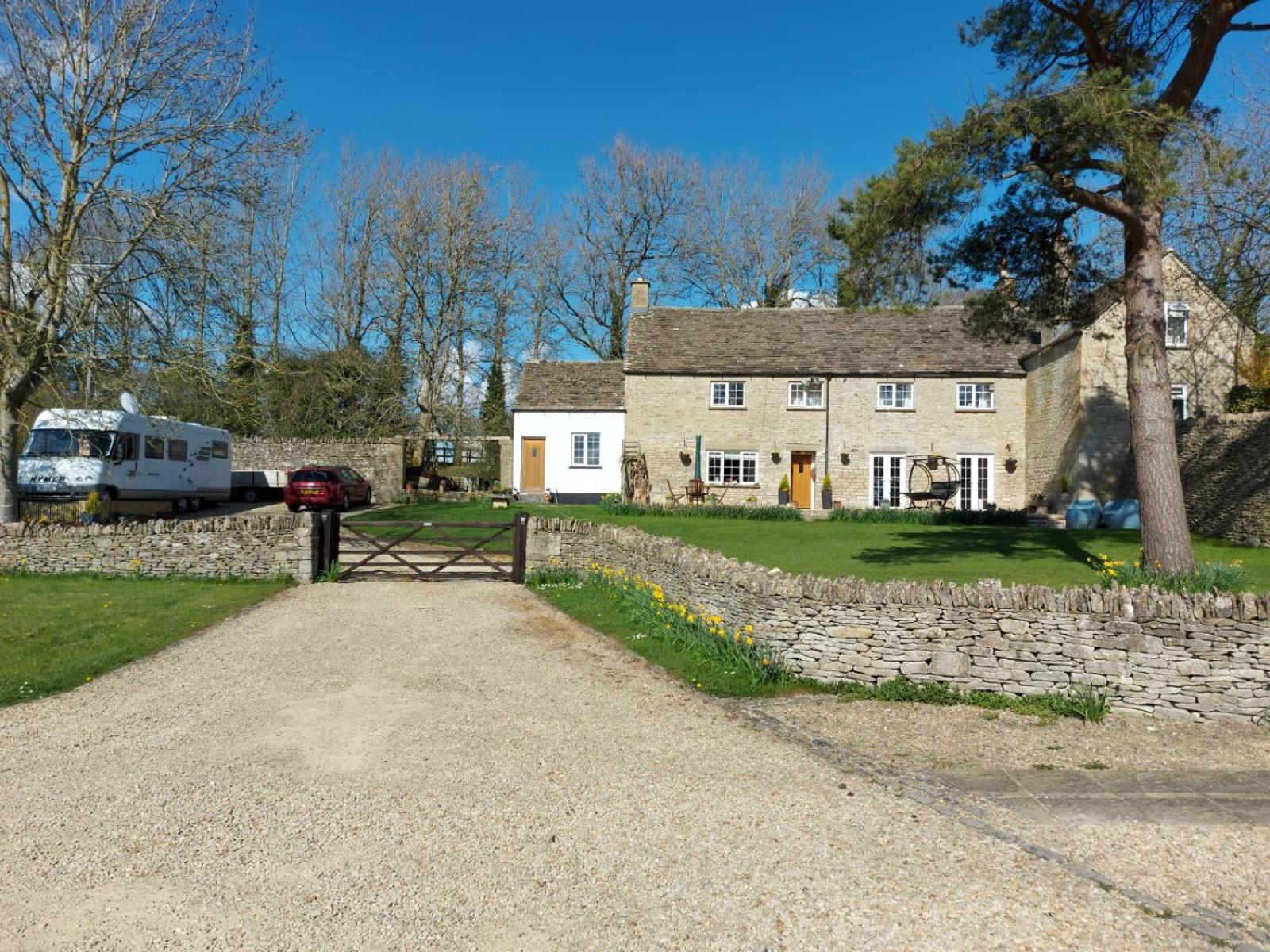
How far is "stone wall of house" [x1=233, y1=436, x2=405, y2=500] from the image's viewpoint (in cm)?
3108

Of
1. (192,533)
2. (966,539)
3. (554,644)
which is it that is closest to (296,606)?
(192,533)

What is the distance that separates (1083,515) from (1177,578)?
1297cm

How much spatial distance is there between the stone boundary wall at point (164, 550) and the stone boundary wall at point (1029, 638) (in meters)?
9.63

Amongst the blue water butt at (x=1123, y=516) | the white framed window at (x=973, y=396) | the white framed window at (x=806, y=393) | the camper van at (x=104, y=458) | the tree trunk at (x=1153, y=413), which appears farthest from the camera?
the white framed window at (x=806, y=393)

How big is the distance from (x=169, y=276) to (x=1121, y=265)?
1842 centimetres

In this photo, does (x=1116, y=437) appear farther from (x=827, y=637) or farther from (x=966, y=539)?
(x=827, y=637)

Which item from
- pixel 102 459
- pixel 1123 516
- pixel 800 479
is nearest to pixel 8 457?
pixel 102 459

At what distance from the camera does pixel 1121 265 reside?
12797 millimetres

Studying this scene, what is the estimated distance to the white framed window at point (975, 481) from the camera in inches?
1100

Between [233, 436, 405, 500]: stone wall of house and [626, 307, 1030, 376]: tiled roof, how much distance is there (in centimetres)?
1029

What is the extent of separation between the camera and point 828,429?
28.5 meters

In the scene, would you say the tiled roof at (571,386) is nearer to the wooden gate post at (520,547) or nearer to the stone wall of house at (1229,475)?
Answer: the wooden gate post at (520,547)

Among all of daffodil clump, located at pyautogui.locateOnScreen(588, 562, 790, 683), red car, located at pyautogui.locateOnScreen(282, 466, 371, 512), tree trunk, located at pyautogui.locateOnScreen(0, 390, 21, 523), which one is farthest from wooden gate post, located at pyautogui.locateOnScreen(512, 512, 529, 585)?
red car, located at pyautogui.locateOnScreen(282, 466, 371, 512)

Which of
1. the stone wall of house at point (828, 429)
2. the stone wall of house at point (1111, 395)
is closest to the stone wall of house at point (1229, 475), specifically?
the stone wall of house at point (1111, 395)
